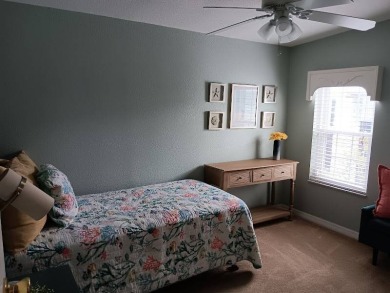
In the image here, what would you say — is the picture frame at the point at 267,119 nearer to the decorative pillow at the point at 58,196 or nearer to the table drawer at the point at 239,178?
the table drawer at the point at 239,178

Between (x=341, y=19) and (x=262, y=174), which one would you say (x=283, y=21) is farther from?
(x=262, y=174)

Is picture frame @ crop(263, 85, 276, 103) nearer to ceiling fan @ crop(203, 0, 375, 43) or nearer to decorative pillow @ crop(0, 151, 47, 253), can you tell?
ceiling fan @ crop(203, 0, 375, 43)

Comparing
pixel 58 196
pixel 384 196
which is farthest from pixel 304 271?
pixel 58 196

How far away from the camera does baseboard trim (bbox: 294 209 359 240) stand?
134 inches

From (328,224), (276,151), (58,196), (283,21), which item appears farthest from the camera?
(276,151)

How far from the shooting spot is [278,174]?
3.65 m

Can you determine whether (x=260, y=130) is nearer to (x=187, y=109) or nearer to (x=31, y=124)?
(x=187, y=109)

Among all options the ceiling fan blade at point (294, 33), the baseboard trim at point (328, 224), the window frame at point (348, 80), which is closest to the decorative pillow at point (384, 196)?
the window frame at point (348, 80)

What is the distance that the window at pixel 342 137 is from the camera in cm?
328

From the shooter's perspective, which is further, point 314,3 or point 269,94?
point 269,94

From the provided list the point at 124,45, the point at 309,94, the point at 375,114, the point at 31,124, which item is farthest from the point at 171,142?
the point at 375,114

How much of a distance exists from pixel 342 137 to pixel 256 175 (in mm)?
1177

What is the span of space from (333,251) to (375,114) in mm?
1554

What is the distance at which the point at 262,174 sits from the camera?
3506 millimetres
